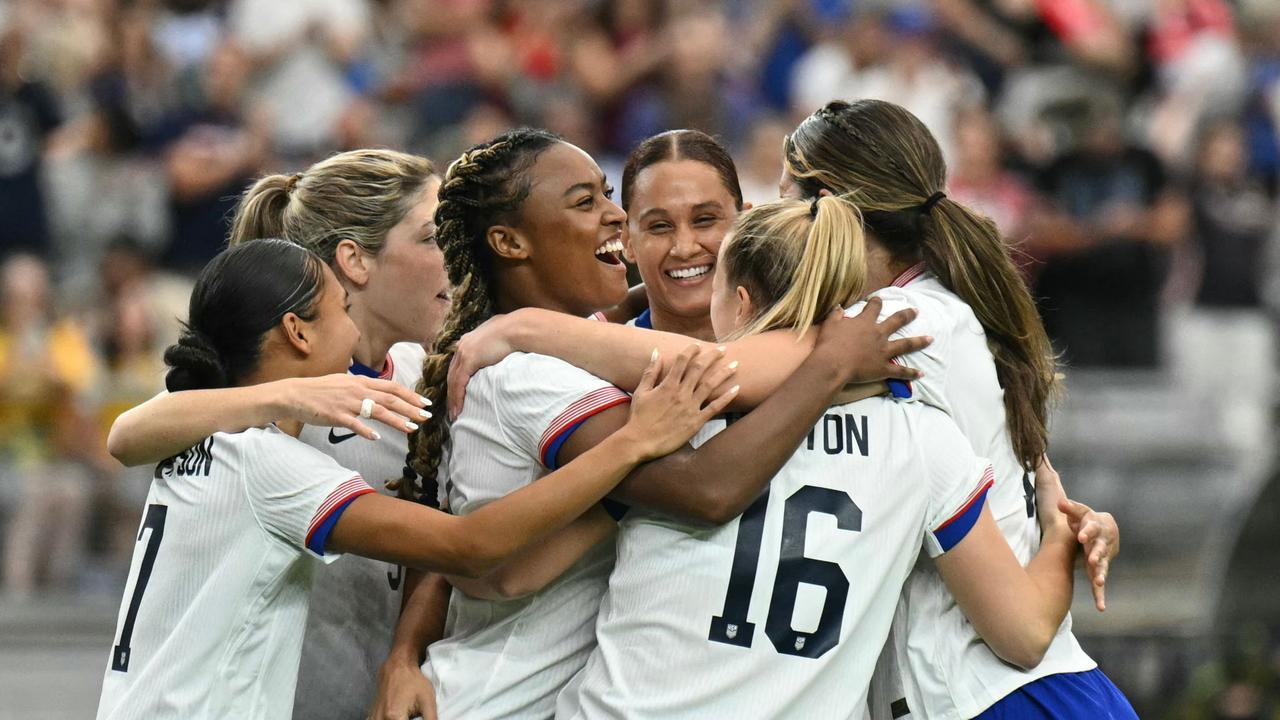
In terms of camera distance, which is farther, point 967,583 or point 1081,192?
point 1081,192

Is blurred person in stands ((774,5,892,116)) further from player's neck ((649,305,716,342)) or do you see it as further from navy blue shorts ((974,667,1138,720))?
navy blue shorts ((974,667,1138,720))

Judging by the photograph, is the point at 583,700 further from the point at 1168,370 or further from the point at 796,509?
the point at 1168,370

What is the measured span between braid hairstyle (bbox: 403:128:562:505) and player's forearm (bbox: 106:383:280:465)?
0.36 metres

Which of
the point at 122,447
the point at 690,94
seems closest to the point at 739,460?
the point at 122,447

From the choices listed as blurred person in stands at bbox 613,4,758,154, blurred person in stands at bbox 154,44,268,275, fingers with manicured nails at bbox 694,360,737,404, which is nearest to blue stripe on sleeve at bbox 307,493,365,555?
fingers with manicured nails at bbox 694,360,737,404

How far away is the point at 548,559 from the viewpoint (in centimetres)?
297

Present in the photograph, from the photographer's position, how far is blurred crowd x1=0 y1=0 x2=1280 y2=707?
26.5 feet

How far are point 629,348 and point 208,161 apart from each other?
20.8 ft

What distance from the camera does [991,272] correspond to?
314 centimetres

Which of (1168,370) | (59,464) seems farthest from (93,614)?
(1168,370)

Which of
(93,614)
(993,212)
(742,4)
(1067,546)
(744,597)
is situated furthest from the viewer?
(742,4)

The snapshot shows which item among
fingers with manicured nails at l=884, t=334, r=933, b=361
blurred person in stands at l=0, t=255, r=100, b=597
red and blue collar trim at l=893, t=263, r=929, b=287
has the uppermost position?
red and blue collar trim at l=893, t=263, r=929, b=287

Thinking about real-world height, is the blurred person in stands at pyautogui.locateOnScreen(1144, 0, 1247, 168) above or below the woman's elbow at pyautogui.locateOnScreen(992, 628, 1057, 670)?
above

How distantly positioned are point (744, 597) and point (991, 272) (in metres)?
0.85
